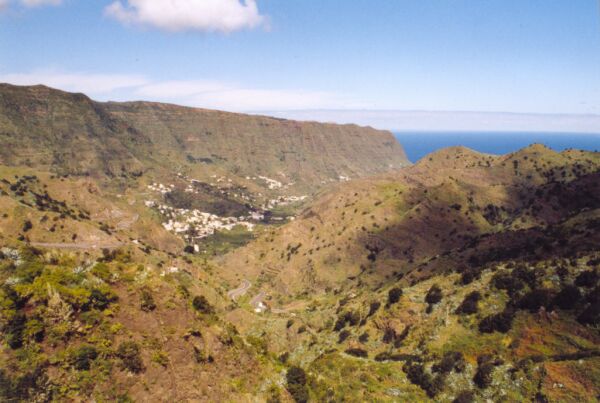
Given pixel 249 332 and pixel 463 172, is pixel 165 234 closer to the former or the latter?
pixel 249 332

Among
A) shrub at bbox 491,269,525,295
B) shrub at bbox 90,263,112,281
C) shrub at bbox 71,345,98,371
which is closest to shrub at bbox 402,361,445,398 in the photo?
shrub at bbox 491,269,525,295

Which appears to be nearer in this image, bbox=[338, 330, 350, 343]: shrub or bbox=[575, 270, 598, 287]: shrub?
bbox=[575, 270, 598, 287]: shrub

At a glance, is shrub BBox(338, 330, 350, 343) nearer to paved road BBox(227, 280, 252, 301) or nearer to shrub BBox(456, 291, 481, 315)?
shrub BBox(456, 291, 481, 315)

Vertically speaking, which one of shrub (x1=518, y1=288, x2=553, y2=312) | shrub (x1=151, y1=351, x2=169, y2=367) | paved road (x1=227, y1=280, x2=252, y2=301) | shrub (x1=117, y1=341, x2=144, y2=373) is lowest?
paved road (x1=227, y1=280, x2=252, y2=301)

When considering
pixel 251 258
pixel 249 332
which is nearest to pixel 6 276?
pixel 249 332

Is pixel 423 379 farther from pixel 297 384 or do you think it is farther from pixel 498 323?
pixel 297 384

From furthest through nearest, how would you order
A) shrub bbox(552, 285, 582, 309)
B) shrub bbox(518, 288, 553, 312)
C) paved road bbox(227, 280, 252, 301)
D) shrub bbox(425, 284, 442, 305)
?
paved road bbox(227, 280, 252, 301)
shrub bbox(425, 284, 442, 305)
shrub bbox(518, 288, 553, 312)
shrub bbox(552, 285, 582, 309)

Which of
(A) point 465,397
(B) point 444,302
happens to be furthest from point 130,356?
(B) point 444,302

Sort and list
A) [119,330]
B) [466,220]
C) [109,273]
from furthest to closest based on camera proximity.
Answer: [466,220] → [109,273] → [119,330]
